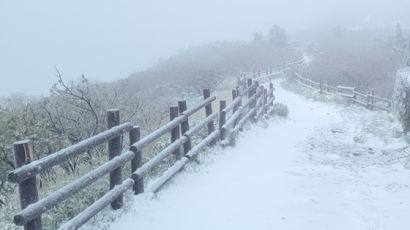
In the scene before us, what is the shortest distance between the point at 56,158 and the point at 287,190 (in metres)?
4.01

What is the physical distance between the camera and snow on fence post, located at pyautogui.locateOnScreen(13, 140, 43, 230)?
3695 mm

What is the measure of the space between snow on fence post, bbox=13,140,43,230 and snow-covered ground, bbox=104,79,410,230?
130 cm

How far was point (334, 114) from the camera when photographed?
1725 centimetres

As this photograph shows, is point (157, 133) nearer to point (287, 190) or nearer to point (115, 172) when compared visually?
point (115, 172)

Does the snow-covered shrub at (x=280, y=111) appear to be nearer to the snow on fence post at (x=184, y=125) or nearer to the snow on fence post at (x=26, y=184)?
the snow on fence post at (x=184, y=125)

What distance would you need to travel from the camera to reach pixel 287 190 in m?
6.70

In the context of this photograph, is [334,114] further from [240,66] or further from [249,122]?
[240,66]

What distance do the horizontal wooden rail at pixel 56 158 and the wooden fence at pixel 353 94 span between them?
1359 cm

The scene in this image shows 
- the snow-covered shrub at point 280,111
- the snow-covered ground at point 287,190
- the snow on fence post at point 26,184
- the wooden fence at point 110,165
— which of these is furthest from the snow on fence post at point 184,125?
the snow-covered shrub at point 280,111

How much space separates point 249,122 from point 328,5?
474 ft

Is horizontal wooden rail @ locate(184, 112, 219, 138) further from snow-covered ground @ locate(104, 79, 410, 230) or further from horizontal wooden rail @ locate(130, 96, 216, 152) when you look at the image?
snow-covered ground @ locate(104, 79, 410, 230)

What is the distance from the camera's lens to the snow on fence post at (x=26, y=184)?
3695 millimetres

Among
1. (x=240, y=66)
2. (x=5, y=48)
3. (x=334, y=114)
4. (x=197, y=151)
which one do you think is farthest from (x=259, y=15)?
(x=197, y=151)

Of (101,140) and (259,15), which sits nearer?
(101,140)
